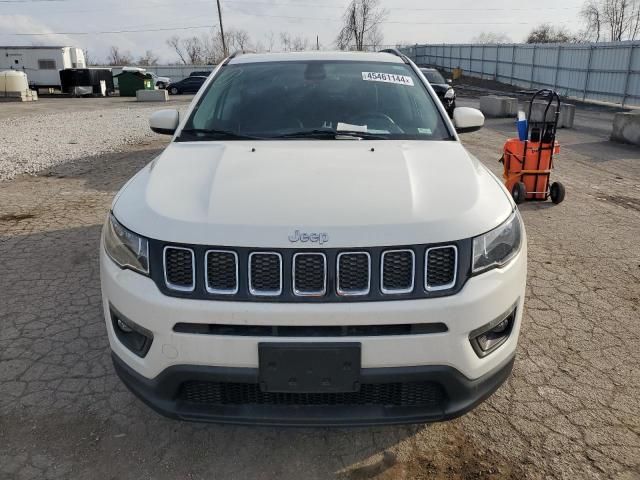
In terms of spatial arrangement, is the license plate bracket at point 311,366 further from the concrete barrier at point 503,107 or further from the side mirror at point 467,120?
the concrete barrier at point 503,107

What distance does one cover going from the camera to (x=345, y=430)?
2578 mm

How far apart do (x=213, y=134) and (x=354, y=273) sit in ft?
5.16

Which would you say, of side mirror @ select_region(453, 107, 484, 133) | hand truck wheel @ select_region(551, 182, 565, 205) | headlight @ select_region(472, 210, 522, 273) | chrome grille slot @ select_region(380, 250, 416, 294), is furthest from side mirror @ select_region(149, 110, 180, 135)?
hand truck wheel @ select_region(551, 182, 565, 205)

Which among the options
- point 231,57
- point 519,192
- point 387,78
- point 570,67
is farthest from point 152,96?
point 387,78

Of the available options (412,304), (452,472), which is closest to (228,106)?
(412,304)

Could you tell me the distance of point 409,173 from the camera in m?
2.44

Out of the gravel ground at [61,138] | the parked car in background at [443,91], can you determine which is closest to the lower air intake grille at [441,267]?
the gravel ground at [61,138]

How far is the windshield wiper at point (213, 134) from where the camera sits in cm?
308

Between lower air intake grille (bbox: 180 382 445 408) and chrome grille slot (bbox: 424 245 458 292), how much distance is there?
416 mm

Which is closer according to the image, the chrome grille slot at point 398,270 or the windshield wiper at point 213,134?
the chrome grille slot at point 398,270

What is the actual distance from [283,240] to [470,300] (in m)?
0.75

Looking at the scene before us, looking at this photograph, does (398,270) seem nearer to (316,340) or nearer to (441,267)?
(441,267)

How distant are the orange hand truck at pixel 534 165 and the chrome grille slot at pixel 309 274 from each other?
515 cm

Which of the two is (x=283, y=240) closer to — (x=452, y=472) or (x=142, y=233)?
(x=142, y=233)
